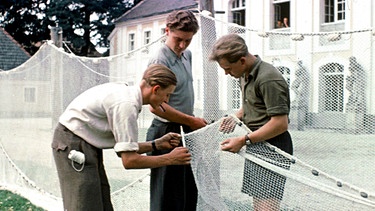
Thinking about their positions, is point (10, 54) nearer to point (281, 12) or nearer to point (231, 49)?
point (281, 12)

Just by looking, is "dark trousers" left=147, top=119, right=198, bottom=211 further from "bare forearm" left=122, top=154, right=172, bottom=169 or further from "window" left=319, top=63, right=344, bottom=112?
"window" left=319, top=63, right=344, bottom=112

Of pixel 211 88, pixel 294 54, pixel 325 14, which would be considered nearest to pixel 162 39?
A: pixel 211 88

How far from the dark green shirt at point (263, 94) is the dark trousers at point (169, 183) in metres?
0.71

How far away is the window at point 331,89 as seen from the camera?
12.1 ft

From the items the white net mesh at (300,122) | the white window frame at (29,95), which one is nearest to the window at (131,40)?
the white window frame at (29,95)

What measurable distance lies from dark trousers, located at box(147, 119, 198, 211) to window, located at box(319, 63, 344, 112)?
0.91m

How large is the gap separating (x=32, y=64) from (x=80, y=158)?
3993 millimetres

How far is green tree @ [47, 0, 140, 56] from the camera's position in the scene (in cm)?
4441

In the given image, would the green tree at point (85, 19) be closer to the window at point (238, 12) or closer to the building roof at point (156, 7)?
the building roof at point (156, 7)

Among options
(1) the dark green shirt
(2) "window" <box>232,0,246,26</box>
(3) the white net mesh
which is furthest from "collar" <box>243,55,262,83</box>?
(2) "window" <box>232,0,246,26</box>

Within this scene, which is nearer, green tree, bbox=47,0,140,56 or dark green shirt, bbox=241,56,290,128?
dark green shirt, bbox=241,56,290,128

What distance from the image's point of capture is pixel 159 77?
9.48ft

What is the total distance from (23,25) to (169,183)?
44.9 meters

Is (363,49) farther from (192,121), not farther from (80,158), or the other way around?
(80,158)
